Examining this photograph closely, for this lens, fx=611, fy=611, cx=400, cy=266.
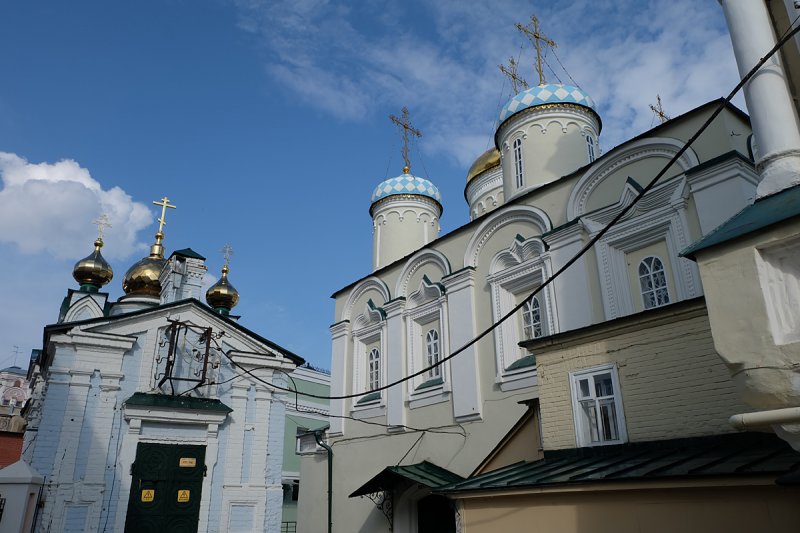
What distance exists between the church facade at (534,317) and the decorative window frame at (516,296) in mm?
35

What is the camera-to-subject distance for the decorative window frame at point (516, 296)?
1184cm

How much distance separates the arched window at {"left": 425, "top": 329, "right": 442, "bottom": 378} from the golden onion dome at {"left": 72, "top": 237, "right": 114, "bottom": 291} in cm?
995

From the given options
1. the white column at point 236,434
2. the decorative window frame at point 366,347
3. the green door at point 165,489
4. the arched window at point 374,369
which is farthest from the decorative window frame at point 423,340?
the green door at point 165,489

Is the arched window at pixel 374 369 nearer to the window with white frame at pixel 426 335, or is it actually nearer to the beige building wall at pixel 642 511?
the window with white frame at pixel 426 335

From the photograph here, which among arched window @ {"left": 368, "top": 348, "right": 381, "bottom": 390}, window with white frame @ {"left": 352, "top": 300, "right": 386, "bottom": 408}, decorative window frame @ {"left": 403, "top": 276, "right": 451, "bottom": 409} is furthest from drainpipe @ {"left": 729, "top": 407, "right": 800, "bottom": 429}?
arched window @ {"left": 368, "top": 348, "right": 381, "bottom": 390}

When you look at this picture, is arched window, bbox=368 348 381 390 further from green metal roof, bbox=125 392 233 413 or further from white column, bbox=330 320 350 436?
green metal roof, bbox=125 392 233 413

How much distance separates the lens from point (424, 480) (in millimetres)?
12180

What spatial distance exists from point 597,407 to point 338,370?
1052cm

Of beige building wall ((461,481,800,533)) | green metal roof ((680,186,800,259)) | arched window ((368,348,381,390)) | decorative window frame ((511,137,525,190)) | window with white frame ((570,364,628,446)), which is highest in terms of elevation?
decorative window frame ((511,137,525,190))

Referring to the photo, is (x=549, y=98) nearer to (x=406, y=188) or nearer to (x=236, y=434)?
(x=406, y=188)

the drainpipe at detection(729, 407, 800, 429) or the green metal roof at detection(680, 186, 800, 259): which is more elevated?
the green metal roof at detection(680, 186, 800, 259)

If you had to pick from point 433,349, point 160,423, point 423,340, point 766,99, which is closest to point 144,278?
point 160,423

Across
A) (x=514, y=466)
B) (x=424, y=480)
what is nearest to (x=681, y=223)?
(x=514, y=466)

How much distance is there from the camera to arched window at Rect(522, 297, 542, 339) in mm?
12305
